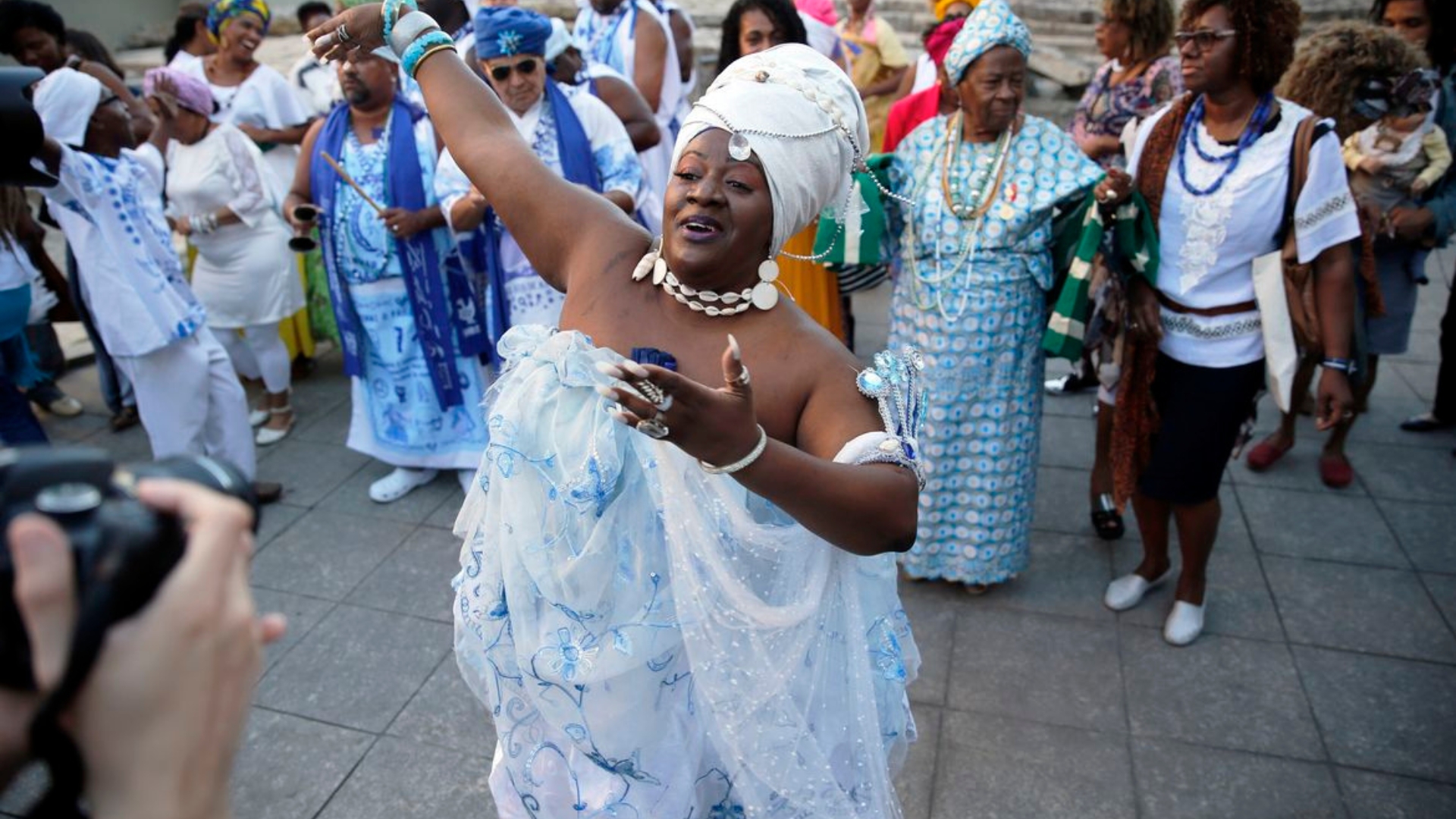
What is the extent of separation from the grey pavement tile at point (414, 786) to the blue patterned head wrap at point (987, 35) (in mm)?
2613

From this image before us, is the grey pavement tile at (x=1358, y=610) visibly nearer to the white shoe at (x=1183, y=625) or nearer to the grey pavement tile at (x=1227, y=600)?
the grey pavement tile at (x=1227, y=600)

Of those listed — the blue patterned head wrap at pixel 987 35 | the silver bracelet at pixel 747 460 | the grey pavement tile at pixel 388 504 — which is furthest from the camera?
the grey pavement tile at pixel 388 504

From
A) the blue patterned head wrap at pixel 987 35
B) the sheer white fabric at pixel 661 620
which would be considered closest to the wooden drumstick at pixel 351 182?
the blue patterned head wrap at pixel 987 35

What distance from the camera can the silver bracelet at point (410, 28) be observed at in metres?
2.07

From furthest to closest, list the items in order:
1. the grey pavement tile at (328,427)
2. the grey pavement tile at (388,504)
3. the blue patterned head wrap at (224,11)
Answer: the blue patterned head wrap at (224,11)
the grey pavement tile at (328,427)
the grey pavement tile at (388,504)

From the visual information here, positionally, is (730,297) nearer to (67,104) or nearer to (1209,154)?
(1209,154)

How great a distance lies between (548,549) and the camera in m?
1.73

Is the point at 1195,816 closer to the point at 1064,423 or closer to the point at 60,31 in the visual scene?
the point at 1064,423

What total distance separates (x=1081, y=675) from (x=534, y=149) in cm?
276

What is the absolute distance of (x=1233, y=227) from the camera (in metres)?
2.99

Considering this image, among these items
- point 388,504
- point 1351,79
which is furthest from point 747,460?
point 1351,79

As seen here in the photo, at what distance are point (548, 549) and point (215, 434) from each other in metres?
3.31

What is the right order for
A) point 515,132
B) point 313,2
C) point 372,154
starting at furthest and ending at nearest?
1. point 313,2
2. point 372,154
3. point 515,132

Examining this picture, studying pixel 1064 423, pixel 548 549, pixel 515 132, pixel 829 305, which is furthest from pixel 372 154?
pixel 1064 423
